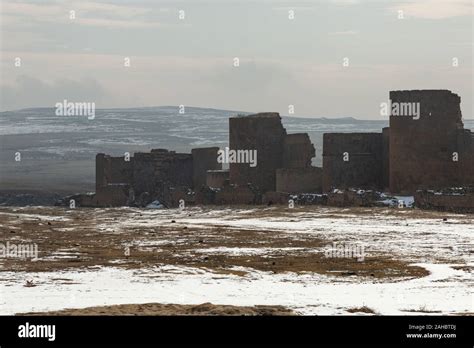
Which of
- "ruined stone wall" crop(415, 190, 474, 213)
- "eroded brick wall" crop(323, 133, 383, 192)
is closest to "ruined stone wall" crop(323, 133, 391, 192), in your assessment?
"eroded brick wall" crop(323, 133, 383, 192)

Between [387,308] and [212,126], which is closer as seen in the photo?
[387,308]

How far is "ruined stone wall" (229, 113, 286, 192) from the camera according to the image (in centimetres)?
4119

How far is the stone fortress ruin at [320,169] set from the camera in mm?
37031

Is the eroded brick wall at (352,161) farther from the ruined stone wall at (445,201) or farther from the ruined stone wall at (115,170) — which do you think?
the ruined stone wall at (115,170)

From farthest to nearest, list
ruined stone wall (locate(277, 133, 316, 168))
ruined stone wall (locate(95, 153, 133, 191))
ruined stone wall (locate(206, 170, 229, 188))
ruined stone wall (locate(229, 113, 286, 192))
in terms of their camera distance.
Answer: ruined stone wall (locate(95, 153, 133, 191)) → ruined stone wall (locate(206, 170, 229, 188)) → ruined stone wall (locate(277, 133, 316, 168)) → ruined stone wall (locate(229, 113, 286, 192))

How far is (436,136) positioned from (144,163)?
1300 cm

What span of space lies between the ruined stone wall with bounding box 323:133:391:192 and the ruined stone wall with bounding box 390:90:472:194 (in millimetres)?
2091

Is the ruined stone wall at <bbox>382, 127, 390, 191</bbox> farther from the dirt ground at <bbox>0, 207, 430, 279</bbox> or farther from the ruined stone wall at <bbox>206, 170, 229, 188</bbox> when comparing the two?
the ruined stone wall at <bbox>206, 170, 229, 188</bbox>

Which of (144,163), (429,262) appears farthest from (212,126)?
(429,262)

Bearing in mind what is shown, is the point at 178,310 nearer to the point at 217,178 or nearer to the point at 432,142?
the point at 432,142

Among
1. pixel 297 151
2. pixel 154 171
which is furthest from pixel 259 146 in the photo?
pixel 154 171

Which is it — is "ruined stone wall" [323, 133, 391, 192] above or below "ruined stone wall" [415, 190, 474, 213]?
above
